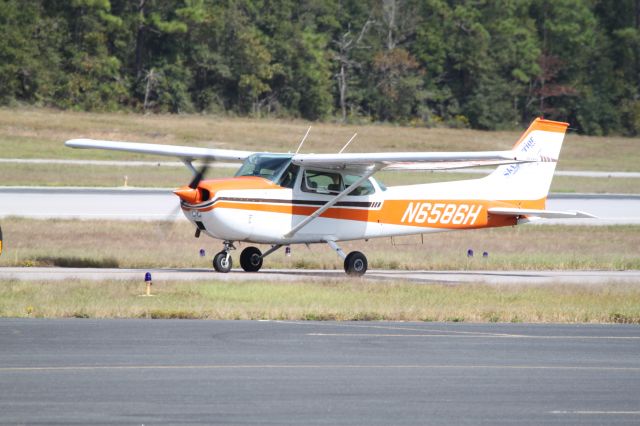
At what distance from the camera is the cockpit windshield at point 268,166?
68.1 ft

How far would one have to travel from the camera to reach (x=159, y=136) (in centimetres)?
6156

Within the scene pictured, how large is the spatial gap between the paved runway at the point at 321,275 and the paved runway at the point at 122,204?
11.6 meters

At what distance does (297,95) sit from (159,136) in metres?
14.0

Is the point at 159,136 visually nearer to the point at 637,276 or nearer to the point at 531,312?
the point at 637,276

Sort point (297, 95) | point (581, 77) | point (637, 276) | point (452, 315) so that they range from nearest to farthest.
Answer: point (452, 315), point (637, 276), point (297, 95), point (581, 77)

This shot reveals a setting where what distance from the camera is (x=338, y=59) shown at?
75.6 meters

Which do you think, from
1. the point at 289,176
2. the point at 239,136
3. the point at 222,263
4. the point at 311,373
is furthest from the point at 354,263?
the point at 239,136

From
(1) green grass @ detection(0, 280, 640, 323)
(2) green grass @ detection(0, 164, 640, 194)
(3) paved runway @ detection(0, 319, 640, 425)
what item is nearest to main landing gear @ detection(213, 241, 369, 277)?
(1) green grass @ detection(0, 280, 640, 323)

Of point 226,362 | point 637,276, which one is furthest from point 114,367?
point 637,276

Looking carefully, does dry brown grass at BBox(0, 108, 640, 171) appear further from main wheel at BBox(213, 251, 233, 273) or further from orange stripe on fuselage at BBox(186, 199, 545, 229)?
orange stripe on fuselage at BBox(186, 199, 545, 229)

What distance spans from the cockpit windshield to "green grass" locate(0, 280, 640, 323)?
252cm

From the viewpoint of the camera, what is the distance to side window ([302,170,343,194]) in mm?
21031

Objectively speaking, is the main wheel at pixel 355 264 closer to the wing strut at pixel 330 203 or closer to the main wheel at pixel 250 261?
the wing strut at pixel 330 203

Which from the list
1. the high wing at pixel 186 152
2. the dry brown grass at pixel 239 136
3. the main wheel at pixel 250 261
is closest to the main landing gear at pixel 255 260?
the main wheel at pixel 250 261
